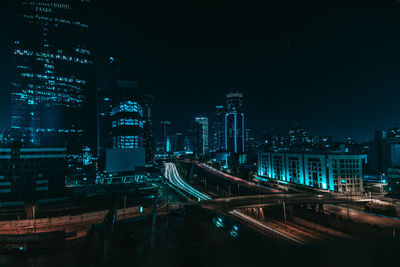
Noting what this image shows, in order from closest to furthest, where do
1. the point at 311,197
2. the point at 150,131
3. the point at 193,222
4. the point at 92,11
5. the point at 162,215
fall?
1. the point at 193,222
2. the point at 162,215
3. the point at 311,197
4. the point at 92,11
5. the point at 150,131

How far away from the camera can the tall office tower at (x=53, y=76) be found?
7769cm

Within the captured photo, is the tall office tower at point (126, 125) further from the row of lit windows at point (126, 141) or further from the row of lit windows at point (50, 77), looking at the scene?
the row of lit windows at point (50, 77)

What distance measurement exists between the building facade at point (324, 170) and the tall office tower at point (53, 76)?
3310 inches

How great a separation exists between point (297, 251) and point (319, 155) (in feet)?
147

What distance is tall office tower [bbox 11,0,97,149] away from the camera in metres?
77.7

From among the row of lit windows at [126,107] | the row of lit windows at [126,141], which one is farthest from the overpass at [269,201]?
the row of lit windows at [126,107]

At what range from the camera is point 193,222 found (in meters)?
23.2

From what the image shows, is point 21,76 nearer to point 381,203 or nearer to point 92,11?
point 92,11

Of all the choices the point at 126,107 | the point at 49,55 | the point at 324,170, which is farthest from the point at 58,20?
the point at 324,170

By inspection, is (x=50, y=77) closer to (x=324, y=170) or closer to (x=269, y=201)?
(x=269, y=201)

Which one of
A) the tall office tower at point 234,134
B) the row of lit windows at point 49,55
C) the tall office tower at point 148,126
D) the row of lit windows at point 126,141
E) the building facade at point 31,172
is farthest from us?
the tall office tower at point 148,126

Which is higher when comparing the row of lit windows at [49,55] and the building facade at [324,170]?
the row of lit windows at [49,55]

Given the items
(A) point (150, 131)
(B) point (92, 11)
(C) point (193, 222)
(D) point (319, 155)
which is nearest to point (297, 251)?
(C) point (193, 222)

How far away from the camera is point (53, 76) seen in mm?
85625
